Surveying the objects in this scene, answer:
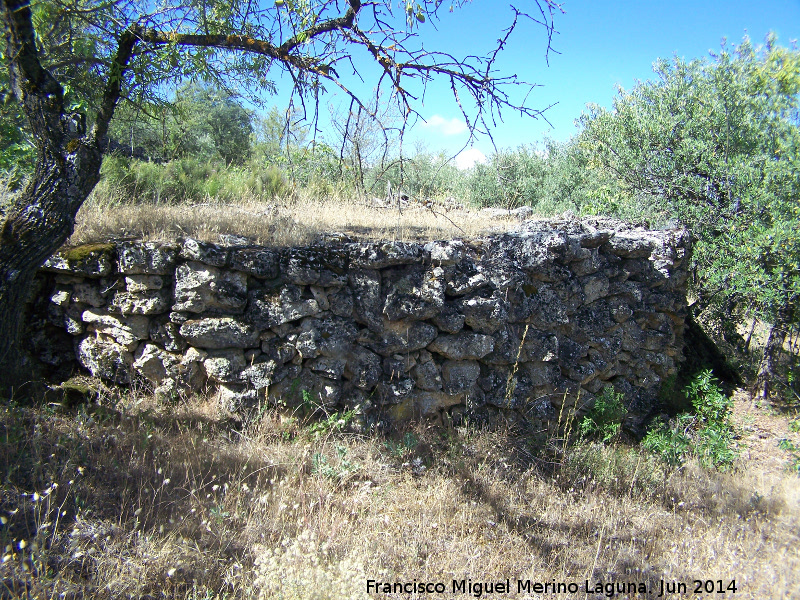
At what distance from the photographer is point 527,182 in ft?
35.8

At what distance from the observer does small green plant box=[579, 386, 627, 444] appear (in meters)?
4.95

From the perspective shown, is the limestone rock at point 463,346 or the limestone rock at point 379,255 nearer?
the limestone rock at point 379,255

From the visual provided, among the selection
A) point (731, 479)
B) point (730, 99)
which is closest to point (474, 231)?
point (731, 479)

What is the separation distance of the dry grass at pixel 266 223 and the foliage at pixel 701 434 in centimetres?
292

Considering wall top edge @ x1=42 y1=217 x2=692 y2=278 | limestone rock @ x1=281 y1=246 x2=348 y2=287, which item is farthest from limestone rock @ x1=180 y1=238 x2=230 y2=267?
limestone rock @ x1=281 y1=246 x2=348 y2=287

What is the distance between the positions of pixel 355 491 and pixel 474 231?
132 inches

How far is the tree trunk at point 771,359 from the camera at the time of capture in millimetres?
6363

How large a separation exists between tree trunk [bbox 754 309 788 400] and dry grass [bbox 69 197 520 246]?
377 cm

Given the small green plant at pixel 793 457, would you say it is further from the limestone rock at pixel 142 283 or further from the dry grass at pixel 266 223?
the limestone rock at pixel 142 283

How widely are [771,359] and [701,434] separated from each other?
89.5 inches

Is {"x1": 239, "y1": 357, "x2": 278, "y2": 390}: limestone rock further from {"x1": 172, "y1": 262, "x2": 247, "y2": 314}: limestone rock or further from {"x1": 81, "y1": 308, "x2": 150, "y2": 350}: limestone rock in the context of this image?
{"x1": 81, "y1": 308, "x2": 150, "y2": 350}: limestone rock

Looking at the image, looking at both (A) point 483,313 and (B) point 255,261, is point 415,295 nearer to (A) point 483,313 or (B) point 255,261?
(A) point 483,313

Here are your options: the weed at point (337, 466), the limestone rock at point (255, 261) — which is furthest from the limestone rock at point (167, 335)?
the weed at point (337, 466)

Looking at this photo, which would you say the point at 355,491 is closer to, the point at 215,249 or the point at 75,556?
the point at 75,556
